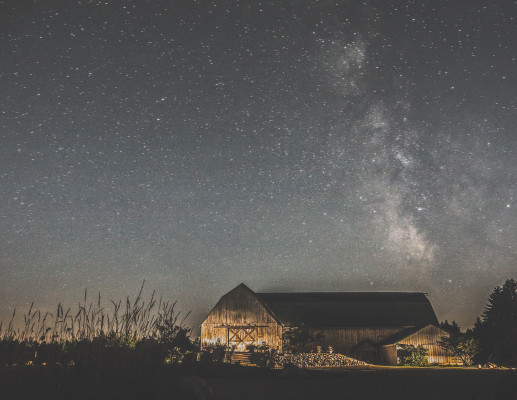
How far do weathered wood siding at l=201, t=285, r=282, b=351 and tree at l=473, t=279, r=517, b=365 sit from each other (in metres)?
16.2

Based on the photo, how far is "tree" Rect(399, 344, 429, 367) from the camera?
37938mm

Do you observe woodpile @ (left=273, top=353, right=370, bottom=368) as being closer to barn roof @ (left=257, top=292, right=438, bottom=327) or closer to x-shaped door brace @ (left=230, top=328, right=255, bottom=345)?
x-shaped door brace @ (left=230, top=328, right=255, bottom=345)

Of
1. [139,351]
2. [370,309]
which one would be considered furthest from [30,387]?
[370,309]

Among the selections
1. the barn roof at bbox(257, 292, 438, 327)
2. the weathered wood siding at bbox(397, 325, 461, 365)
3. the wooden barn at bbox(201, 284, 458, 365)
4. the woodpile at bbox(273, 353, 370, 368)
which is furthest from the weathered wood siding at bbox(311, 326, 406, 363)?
the woodpile at bbox(273, 353, 370, 368)

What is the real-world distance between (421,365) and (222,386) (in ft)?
90.0

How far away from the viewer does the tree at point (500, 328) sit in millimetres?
31323

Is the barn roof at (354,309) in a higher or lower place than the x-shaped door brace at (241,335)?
higher

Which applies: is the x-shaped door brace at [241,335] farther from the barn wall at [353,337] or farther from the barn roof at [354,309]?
the barn wall at [353,337]

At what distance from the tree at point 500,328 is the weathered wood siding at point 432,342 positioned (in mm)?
2724

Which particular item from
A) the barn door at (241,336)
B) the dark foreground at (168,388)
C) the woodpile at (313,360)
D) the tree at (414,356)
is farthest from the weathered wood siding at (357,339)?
the dark foreground at (168,388)

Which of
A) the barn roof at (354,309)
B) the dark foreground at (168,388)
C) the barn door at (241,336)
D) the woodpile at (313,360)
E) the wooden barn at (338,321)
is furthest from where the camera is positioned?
the barn roof at (354,309)

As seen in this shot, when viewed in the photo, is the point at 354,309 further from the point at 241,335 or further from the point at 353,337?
the point at 241,335

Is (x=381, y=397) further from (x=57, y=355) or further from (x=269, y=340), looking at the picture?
(x=269, y=340)

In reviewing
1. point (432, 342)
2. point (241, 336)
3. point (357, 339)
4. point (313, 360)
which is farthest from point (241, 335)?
point (432, 342)
